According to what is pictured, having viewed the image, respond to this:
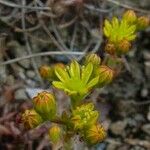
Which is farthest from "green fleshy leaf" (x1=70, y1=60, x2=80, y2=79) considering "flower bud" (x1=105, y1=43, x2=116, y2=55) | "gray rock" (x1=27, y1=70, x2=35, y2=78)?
"gray rock" (x1=27, y1=70, x2=35, y2=78)

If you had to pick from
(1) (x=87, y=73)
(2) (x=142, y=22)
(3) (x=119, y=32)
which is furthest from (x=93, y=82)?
(2) (x=142, y=22)

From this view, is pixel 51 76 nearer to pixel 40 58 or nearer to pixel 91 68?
pixel 91 68

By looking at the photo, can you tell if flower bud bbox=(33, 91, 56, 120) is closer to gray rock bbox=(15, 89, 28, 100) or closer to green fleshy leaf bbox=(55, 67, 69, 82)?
green fleshy leaf bbox=(55, 67, 69, 82)

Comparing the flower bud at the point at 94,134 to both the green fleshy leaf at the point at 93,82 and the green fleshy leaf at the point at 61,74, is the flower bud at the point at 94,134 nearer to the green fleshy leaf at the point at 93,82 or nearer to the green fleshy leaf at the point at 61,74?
the green fleshy leaf at the point at 93,82

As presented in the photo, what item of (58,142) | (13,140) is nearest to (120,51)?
(58,142)

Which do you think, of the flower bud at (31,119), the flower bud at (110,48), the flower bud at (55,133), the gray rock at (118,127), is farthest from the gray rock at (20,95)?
the flower bud at (31,119)

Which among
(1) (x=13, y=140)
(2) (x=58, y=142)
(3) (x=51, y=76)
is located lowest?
(1) (x=13, y=140)

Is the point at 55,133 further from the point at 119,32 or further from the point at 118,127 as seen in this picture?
the point at 118,127
